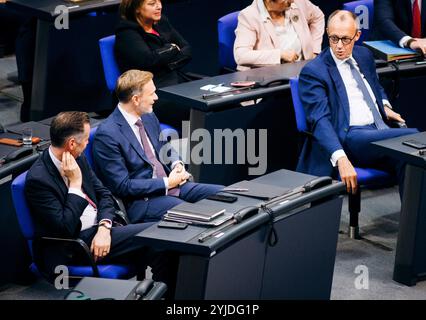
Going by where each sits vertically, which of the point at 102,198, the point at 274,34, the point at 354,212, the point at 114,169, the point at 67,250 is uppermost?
the point at 274,34

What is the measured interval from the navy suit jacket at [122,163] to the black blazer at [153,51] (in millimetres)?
1183

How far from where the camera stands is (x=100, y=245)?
498cm

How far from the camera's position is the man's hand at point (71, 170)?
16.5 feet

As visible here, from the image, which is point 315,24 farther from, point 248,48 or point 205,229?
point 205,229

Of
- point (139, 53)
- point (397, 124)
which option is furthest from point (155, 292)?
point (139, 53)

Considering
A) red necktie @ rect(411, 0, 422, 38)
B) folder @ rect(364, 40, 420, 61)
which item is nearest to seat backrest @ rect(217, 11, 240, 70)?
folder @ rect(364, 40, 420, 61)

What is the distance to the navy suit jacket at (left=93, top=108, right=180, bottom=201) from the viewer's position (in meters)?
5.43

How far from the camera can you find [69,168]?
5.02 m

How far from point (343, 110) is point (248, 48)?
93 centimetres

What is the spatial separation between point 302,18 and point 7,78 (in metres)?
2.58

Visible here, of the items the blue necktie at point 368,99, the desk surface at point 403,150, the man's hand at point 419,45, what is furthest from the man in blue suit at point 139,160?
the man's hand at point 419,45

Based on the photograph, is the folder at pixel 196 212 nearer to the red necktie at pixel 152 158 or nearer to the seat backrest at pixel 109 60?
the red necktie at pixel 152 158

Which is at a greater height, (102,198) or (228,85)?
(228,85)
